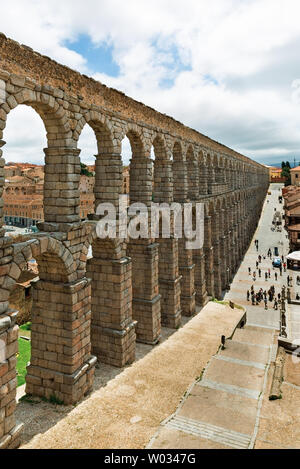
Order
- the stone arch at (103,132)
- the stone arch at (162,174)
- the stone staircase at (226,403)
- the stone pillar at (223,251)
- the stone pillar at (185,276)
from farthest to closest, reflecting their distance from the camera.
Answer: the stone pillar at (223,251) < the stone pillar at (185,276) < the stone arch at (162,174) < the stone arch at (103,132) < the stone staircase at (226,403)

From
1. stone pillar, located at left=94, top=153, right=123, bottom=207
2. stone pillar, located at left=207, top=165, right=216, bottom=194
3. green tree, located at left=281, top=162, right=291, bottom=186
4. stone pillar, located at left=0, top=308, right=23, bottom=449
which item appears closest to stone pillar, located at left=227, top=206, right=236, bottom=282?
stone pillar, located at left=207, top=165, right=216, bottom=194

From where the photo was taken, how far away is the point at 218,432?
10.7 metres

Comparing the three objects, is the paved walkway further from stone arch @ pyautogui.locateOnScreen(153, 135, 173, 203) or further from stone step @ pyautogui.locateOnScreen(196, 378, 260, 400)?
stone arch @ pyautogui.locateOnScreen(153, 135, 173, 203)

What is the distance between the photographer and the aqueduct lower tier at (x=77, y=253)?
31.8 feet

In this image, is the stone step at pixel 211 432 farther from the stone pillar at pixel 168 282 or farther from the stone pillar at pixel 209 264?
the stone pillar at pixel 209 264

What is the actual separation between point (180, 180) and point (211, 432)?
16.1 meters

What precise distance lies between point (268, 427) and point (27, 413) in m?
8.14

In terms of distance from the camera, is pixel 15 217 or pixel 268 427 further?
pixel 15 217

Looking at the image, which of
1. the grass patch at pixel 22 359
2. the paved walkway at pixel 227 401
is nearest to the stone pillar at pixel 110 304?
the grass patch at pixel 22 359

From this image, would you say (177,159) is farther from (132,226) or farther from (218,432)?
(218,432)

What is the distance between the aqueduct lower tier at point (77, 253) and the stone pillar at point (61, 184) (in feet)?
0.12

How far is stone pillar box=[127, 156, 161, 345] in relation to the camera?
17672mm

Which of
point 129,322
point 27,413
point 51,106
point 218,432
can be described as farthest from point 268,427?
point 51,106

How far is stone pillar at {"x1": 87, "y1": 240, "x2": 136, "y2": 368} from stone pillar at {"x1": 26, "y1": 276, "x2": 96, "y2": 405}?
229cm
